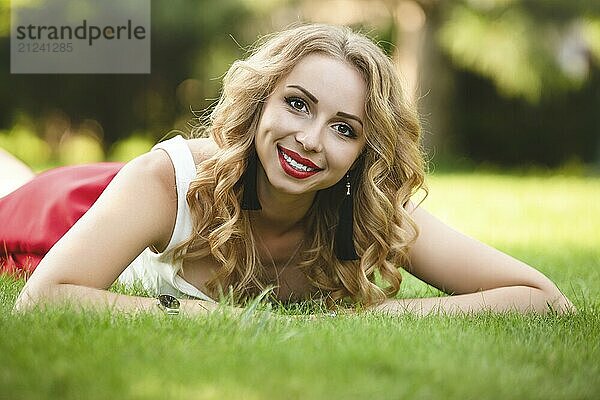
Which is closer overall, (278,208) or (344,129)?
(344,129)

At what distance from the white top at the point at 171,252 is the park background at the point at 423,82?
28.3 ft

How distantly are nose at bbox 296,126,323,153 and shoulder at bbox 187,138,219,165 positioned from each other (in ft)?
1.55

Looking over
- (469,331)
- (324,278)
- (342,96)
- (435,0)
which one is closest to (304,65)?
(342,96)

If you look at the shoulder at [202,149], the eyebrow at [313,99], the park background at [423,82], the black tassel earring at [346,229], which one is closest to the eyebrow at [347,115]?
the eyebrow at [313,99]

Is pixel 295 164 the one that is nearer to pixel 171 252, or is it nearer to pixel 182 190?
pixel 182 190

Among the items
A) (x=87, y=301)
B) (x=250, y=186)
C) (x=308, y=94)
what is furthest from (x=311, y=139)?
(x=87, y=301)

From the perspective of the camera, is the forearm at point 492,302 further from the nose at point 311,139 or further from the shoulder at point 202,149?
the shoulder at point 202,149

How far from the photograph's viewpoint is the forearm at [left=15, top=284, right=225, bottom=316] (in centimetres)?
280

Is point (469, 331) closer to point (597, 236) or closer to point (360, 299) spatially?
point (360, 299)

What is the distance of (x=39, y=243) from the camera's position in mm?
4023

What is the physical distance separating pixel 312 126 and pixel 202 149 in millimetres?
525

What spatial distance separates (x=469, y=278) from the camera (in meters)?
3.46

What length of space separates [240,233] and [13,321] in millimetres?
945

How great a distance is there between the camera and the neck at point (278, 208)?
3305mm
